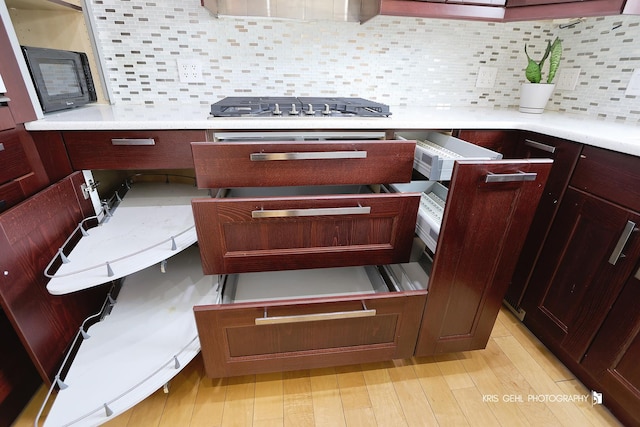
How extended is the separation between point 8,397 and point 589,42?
2.64 metres

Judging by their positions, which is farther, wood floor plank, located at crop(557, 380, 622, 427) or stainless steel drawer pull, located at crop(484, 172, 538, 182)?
wood floor plank, located at crop(557, 380, 622, 427)

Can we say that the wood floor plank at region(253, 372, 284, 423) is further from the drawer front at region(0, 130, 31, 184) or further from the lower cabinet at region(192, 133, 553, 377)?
the drawer front at region(0, 130, 31, 184)

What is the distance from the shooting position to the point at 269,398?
41.6 inches

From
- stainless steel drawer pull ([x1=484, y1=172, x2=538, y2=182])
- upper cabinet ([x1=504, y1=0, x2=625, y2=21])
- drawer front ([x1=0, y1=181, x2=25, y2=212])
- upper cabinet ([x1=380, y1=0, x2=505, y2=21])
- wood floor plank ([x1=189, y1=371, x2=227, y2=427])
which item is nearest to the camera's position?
stainless steel drawer pull ([x1=484, y1=172, x2=538, y2=182])

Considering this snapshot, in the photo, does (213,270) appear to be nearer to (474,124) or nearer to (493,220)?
(493,220)

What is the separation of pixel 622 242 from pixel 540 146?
0.43 meters

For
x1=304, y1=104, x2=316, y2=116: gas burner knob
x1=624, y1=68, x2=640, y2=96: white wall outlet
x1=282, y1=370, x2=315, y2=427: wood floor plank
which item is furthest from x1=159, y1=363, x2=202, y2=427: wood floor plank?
x1=624, y1=68, x2=640, y2=96: white wall outlet

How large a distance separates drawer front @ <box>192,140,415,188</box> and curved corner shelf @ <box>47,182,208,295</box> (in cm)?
26

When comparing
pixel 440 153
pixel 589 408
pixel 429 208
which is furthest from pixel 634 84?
pixel 589 408

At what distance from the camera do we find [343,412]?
3.33 feet

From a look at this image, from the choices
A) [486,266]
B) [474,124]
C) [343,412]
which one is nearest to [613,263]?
[486,266]

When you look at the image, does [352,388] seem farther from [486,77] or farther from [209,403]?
[486,77]

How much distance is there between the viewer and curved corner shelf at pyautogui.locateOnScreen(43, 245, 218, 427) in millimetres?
854

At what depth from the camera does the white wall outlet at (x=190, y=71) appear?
143 cm
